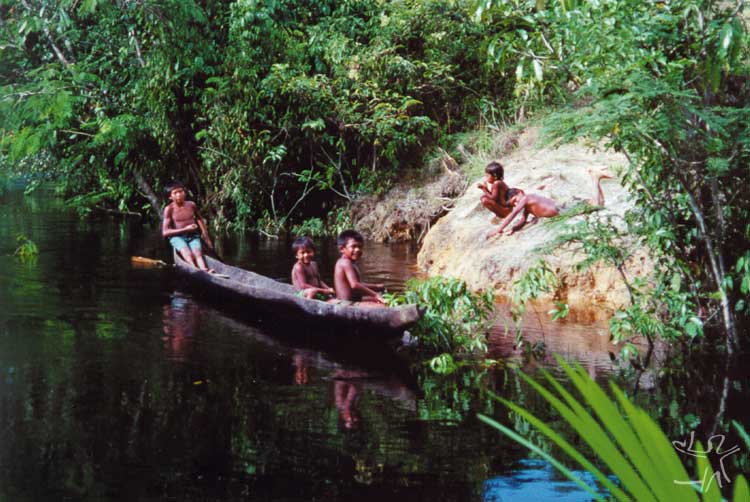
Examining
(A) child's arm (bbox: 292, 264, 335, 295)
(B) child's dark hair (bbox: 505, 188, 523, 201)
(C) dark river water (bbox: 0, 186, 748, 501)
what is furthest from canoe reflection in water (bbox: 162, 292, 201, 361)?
(B) child's dark hair (bbox: 505, 188, 523, 201)

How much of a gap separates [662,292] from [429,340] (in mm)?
1727

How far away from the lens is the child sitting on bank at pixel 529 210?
9984 mm

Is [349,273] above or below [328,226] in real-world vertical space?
below

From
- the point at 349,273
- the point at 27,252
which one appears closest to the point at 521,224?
the point at 349,273

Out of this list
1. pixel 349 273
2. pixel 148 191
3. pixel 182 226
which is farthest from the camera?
pixel 148 191

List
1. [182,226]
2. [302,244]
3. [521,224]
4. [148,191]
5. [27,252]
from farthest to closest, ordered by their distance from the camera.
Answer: [148,191]
[27,252]
[182,226]
[521,224]
[302,244]

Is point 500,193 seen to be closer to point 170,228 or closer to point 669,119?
point 170,228

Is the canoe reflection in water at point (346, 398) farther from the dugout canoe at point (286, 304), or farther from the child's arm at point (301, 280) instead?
the child's arm at point (301, 280)

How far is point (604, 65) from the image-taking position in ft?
19.7

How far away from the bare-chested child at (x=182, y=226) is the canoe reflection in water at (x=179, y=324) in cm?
71

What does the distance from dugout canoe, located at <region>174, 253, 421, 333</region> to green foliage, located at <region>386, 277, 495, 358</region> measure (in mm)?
279

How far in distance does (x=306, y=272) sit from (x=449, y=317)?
1.56 m

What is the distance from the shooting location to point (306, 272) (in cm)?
791

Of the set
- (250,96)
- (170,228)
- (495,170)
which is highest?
(250,96)
